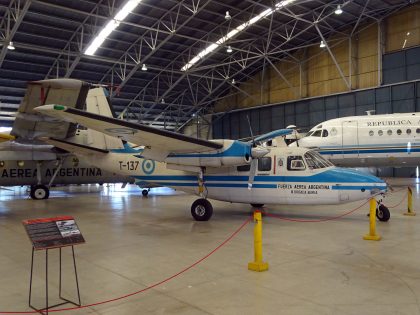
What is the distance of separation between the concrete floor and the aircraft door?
1061cm

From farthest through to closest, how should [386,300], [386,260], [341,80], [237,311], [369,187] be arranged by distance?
[341,80]
[369,187]
[386,260]
[386,300]
[237,311]

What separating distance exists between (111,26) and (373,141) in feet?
63.5

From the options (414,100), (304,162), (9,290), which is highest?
(414,100)

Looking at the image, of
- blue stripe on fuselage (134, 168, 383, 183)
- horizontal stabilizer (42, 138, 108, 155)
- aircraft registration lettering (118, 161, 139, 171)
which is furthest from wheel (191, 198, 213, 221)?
horizontal stabilizer (42, 138, 108, 155)

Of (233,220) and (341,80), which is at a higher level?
(341,80)

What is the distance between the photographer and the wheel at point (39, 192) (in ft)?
68.9

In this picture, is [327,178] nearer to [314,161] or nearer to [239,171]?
[314,161]

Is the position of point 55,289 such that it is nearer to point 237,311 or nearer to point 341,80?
point 237,311

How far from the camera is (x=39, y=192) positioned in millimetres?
21078

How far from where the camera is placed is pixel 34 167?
21.0 meters

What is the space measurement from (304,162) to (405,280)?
6.00 metres

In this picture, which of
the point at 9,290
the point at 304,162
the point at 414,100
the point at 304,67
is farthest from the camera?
the point at 304,67

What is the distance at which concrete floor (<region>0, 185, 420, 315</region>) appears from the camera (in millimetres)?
4988

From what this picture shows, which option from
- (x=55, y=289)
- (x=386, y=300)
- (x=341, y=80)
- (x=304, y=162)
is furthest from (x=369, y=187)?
(x=341, y=80)
